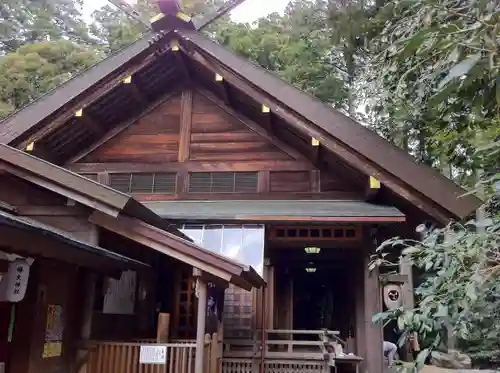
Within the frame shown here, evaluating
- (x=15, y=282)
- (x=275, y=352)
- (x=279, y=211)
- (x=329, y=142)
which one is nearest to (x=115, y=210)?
(x=15, y=282)

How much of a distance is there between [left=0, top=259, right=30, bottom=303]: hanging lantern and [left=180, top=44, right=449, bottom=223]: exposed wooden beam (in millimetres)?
5078

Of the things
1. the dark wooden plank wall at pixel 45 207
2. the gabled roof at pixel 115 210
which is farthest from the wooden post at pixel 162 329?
the dark wooden plank wall at pixel 45 207

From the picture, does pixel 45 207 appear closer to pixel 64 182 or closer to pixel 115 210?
pixel 64 182

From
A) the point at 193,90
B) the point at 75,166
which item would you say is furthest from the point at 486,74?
the point at 75,166

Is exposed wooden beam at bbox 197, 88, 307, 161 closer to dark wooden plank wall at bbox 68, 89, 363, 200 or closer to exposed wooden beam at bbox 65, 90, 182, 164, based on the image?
dark wooden plank wall at bbox 68, 89, 363, 200

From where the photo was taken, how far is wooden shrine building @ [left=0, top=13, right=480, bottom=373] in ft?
26.7

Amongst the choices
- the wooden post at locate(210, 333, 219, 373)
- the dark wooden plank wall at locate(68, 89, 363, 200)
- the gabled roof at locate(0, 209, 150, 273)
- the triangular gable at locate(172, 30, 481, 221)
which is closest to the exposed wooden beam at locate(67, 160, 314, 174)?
the dark wooden plank wall at locate(68, 89, 363, 200)

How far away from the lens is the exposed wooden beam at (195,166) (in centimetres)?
984

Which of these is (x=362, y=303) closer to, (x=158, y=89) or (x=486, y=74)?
(x=158, y=89)

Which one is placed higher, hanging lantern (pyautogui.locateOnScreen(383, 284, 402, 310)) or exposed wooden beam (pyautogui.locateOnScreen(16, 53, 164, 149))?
exposed wooden beam (pyautogui.locateOnScreen(16, 53, 164, 149))

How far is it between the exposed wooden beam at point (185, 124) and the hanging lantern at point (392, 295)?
4.37 metres

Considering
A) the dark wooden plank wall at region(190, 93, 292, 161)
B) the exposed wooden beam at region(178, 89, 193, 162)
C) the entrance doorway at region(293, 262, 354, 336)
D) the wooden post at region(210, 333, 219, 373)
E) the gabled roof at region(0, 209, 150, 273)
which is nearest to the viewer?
the gabled roof at region(0, 209, 150, 273)

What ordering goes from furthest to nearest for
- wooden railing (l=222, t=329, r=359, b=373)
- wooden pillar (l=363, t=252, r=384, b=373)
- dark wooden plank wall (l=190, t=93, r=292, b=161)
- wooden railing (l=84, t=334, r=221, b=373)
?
dark wooden plank wall (l=190, t=93, r=292, b=161), wooden pillar (l=363, t=252, r=384, b=373), wooden railing (l=222, t=329, r=359, b=373), wooden railing (l=84, t=334, r=221, b=373)

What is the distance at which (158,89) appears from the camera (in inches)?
416
